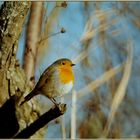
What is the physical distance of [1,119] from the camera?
2479mm

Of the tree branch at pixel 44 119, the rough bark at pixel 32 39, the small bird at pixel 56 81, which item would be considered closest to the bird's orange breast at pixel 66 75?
the small bird at pixel 56 81

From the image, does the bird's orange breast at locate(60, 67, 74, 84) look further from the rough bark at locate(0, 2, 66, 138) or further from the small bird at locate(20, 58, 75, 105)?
the rough bark at locate(0, 2, 66, 138)

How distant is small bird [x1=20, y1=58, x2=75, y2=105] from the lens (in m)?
2.50

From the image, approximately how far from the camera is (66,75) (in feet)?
8.85

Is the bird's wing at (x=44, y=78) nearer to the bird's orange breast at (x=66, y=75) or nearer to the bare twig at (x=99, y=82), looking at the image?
the bird's orange breast at (x=66, y=75)

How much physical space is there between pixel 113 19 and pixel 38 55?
497mm

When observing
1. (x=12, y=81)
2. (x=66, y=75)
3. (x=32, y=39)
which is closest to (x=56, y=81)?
(x=66, y=75)

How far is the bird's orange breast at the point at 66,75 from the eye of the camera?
2.67 m

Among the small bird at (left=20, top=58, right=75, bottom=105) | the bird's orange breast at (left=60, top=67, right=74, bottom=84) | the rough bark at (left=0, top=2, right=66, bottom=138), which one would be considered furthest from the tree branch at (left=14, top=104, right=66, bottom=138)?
the bird's orange breast at (left=60, top=67, right=74, bottom=84)

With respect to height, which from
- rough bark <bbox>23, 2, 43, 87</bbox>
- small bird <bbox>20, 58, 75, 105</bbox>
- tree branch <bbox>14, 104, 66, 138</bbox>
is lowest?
tree branch <bbox>14, 104, 66, 138</bbox>

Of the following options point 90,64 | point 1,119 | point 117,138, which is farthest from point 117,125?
point 1,119

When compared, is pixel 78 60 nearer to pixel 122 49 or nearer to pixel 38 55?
pixel 38 55

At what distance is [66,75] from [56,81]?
3.3 inches

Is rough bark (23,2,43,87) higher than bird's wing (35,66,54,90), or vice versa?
rough bark (23,2,43,87)
